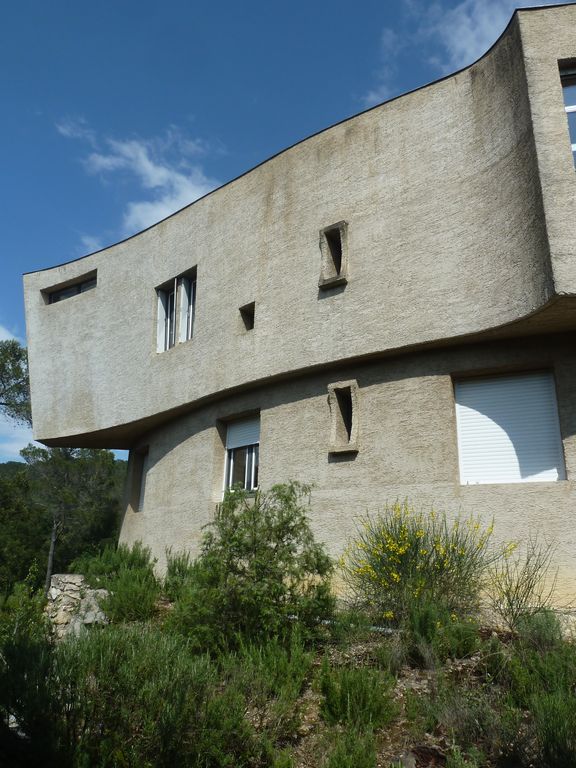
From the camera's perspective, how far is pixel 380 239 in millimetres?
10297

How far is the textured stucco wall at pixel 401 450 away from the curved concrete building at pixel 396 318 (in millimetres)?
25

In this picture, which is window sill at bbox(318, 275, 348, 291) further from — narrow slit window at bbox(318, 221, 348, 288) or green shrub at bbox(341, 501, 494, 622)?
green shrub at bbox(341, 501, 494, 622)

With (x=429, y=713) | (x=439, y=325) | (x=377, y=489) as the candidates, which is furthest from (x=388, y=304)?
(x=429, y=713)

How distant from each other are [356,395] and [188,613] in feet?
13.6

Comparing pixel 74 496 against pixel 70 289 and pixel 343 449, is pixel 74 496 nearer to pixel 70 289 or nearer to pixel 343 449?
pixel 70 289

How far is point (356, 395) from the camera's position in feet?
33.2

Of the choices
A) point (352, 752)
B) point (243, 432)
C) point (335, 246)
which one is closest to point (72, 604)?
point (243, 432)

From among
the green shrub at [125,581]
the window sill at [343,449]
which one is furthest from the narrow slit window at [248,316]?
the green shrub at [125,581]

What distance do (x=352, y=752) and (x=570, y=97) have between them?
787 centimetres

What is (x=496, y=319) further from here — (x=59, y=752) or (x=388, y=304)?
(x=59, y=752)

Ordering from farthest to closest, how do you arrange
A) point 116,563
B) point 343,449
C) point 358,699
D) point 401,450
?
point 116,563 → point 343,449 → point 401,450 → point 358,699

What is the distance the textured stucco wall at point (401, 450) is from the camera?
27.4 ft

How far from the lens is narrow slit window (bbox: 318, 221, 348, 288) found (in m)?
10.6

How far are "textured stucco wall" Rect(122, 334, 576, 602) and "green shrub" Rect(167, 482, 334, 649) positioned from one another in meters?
2.26
